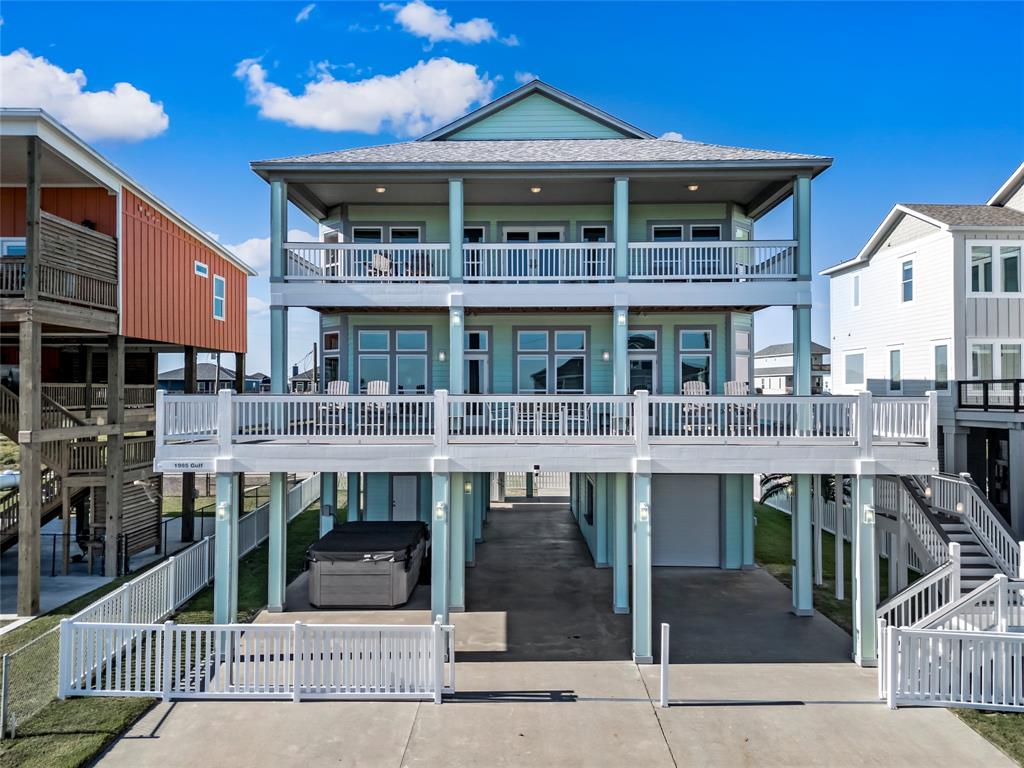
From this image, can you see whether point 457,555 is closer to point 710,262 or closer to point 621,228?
point 621,228

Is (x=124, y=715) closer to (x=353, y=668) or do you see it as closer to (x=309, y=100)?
(x=353, y=668)

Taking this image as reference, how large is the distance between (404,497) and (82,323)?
8.37 m

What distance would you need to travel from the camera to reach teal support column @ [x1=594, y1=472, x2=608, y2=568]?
1559 centimetres

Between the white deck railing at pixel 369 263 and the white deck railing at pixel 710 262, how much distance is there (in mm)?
4350

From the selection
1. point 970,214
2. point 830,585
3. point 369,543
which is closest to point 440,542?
point 369,543

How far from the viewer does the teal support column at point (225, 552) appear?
1057 centimetres

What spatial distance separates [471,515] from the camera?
54.4 feet

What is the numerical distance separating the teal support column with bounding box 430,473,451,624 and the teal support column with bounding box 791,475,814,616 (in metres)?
7.01

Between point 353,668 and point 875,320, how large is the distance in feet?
63.1

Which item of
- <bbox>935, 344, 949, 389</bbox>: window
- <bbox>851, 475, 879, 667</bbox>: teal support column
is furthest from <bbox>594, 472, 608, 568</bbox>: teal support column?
<bbox>935, 344, 949, 389</bbox>: window

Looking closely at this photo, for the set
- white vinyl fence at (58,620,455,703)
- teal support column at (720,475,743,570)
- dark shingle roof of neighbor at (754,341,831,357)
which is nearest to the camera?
white vinyl fence at (58,620,455,703)

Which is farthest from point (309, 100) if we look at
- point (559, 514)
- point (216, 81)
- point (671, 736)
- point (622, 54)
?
point (671, 736)

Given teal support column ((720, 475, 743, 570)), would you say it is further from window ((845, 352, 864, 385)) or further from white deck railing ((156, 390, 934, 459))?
window ((845, 352, 864, 385))

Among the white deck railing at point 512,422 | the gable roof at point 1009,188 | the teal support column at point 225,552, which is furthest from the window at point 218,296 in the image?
the gable roof at point 1009,188
